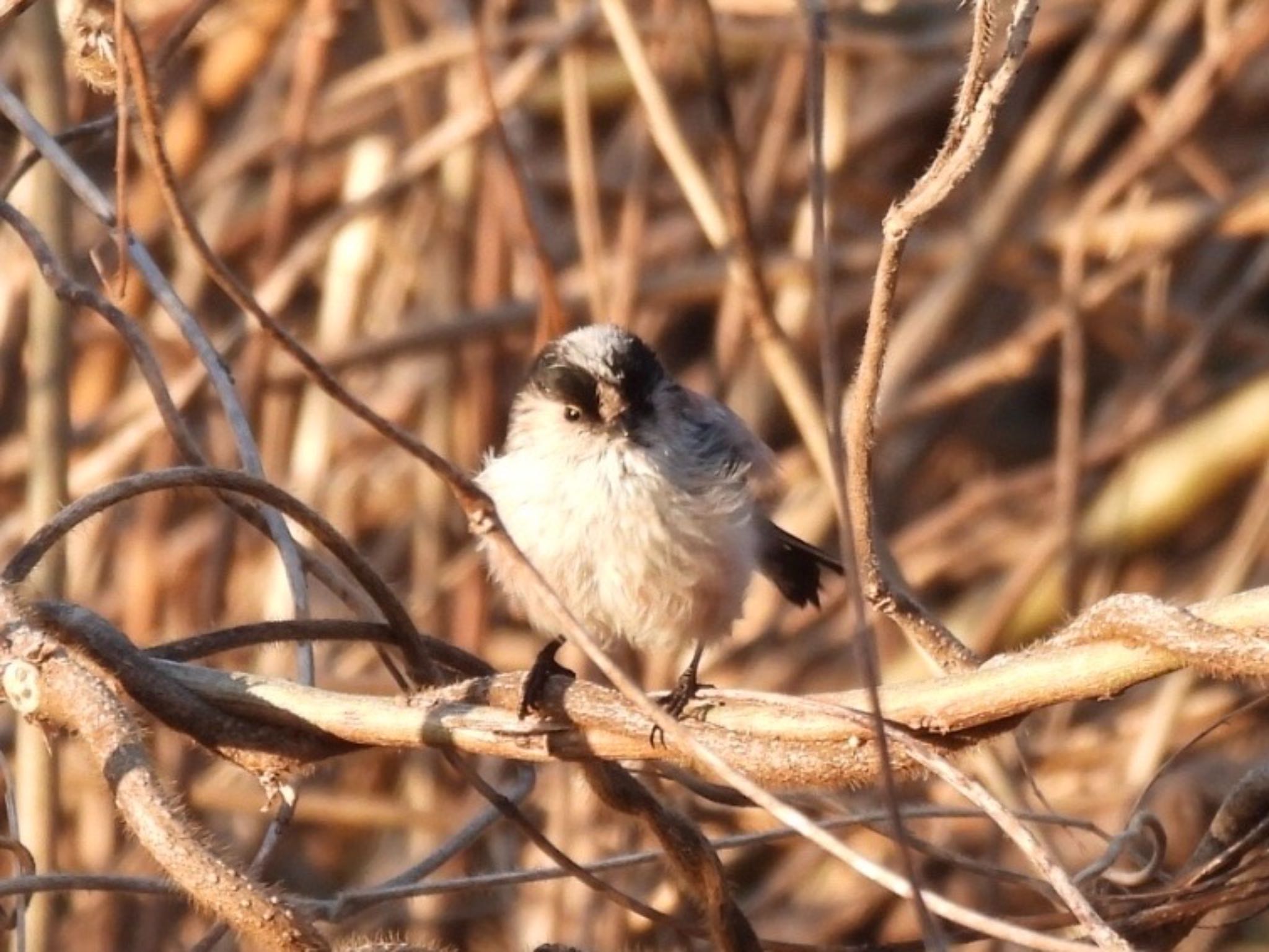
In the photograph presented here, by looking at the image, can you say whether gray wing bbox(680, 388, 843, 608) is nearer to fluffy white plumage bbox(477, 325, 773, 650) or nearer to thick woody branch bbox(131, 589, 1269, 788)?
fluffy white plumage bbox(477, 325, 773, 650)

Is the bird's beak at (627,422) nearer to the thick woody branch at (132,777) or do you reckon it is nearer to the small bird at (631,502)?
the small bird at (631,502)

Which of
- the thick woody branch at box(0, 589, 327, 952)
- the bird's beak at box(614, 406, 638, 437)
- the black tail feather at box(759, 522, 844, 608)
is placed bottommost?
the thick woody branch at box(0, 589, 327, 952)

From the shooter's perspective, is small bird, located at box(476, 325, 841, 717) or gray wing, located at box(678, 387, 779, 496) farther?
gray wing, located at box(678, 387, 779, 496)

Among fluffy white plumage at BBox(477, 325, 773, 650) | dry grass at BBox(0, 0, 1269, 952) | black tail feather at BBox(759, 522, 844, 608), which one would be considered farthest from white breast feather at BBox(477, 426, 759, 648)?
dry grass at BBox(0, 0, 1269, 952)

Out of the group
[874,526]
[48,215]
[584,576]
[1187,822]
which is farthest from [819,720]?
[1187,822]

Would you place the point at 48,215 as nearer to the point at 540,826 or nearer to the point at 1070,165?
the point at 540,826

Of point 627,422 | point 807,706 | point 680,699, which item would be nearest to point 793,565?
point 627,422
